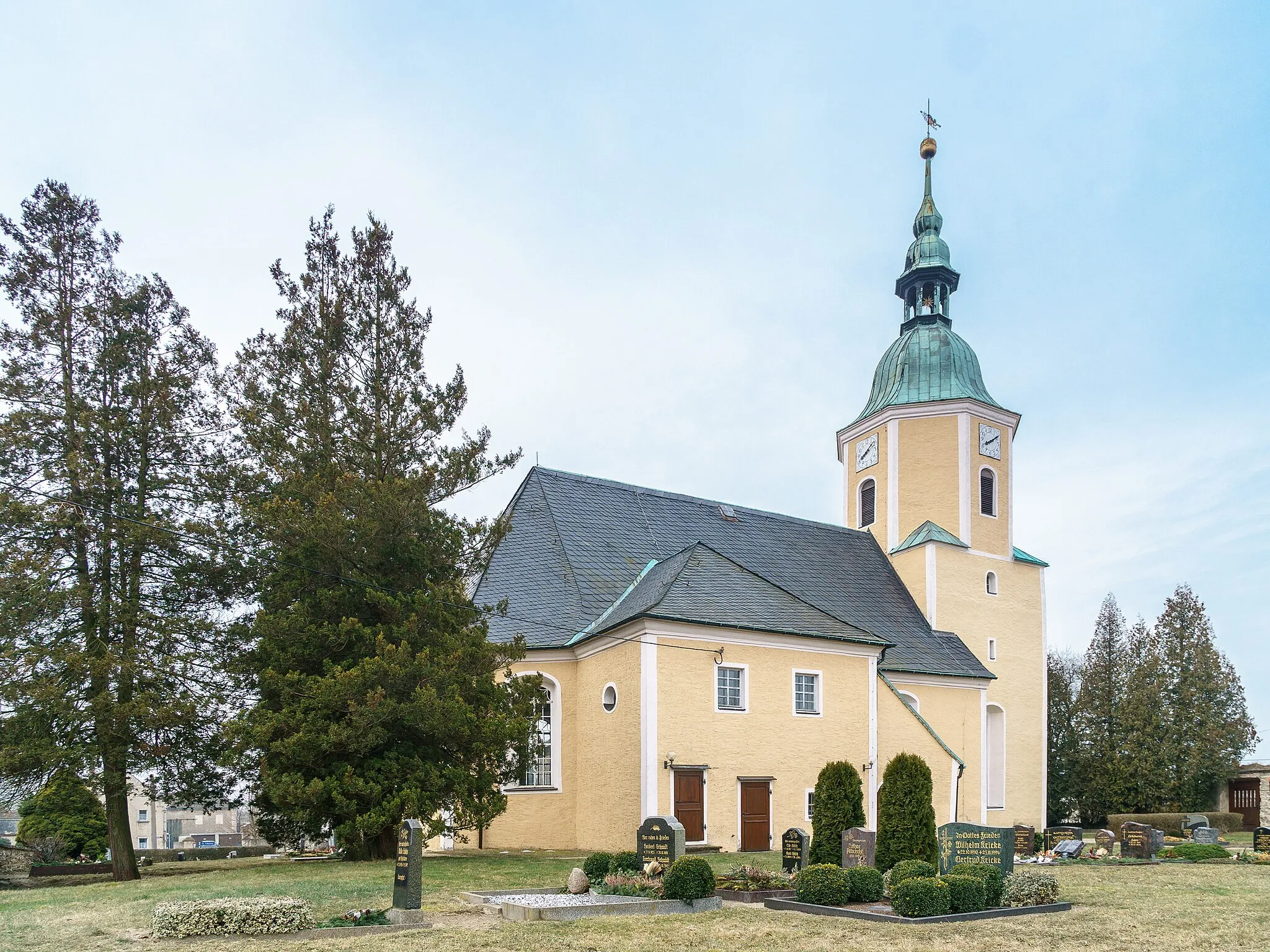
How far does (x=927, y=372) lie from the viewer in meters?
34.6

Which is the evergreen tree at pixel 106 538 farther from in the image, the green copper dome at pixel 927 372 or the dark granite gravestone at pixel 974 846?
the green copper dome at pixel 927 372

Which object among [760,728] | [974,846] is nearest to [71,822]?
[760,728]

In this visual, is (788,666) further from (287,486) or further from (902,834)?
(287,486)

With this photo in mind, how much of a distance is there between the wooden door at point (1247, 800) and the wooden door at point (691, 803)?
27456 mm

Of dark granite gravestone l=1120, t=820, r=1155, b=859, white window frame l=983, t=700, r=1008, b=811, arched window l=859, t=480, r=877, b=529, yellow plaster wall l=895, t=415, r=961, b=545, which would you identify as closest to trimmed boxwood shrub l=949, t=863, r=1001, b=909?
dark granite gravestone l=1120, t=820, r=1155, b=859

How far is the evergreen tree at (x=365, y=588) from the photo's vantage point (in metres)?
18.0

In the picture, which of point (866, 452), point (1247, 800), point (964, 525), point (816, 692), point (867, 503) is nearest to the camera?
point (816, 692)

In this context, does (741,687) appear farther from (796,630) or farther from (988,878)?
(988,878)

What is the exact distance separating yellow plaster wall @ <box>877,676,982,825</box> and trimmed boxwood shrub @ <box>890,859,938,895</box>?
10.5 metres

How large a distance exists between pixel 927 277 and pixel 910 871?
90.0 ft

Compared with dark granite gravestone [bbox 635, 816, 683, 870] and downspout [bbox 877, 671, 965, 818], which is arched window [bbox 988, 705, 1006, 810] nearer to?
downspout [bbox 877, 671, 965, 818]

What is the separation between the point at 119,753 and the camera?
18.1m

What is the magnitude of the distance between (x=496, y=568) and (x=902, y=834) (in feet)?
47.1

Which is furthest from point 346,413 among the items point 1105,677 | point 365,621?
point 1105,677
